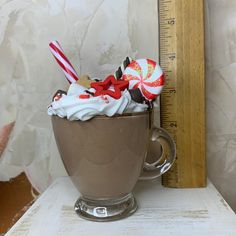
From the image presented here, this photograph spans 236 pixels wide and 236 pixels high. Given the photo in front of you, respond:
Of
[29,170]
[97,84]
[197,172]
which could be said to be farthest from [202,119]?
[29,170]

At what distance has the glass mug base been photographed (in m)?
0.50

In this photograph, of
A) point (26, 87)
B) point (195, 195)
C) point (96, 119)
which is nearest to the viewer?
point (96, 119)

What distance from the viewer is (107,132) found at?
46 cm

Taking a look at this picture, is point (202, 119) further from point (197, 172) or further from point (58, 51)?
point (58, 51)

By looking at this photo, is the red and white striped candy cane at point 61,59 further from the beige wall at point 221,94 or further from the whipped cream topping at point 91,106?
the beige wall at point 221,94

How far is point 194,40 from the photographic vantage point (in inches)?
23.5

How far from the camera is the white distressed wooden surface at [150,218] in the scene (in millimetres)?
459

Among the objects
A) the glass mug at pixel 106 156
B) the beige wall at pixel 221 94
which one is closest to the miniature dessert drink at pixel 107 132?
the glass mug at pixel 106 156

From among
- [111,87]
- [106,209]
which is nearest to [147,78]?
[111,87]

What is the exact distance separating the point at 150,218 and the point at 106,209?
6 centimetres

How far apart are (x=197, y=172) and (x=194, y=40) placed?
0.66 feet

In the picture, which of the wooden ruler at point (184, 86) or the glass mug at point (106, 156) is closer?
the glass mug at point (106, 156)

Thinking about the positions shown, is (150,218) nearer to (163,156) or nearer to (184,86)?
(163,156)

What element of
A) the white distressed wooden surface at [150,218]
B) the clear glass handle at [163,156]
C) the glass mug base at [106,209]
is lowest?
the white distressed wooden surface at [150,218]
